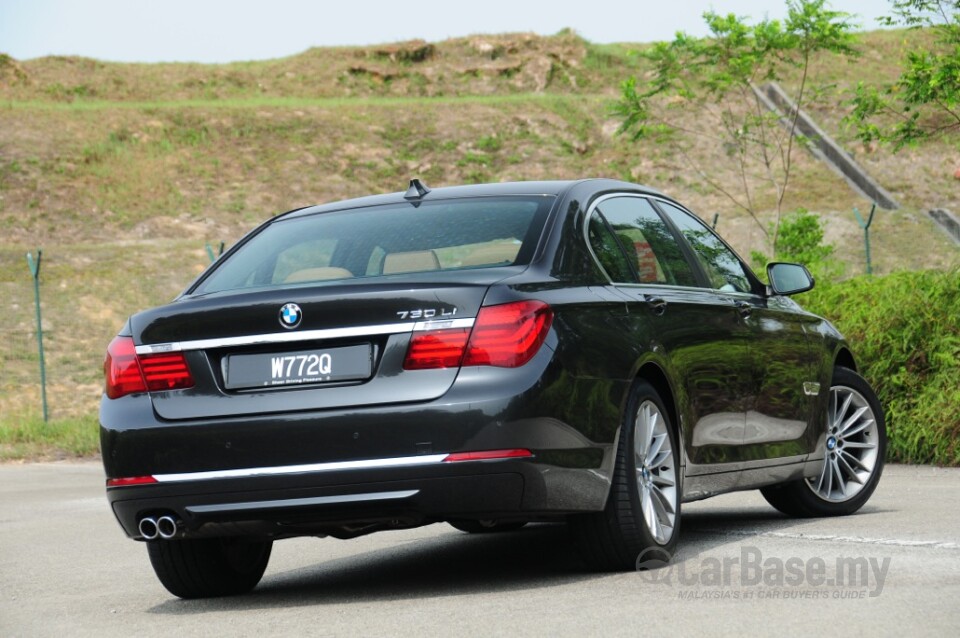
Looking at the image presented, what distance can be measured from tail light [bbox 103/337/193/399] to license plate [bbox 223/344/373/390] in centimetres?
20

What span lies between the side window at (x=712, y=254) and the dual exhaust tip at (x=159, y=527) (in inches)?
111

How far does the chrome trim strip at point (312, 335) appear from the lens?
209 inches

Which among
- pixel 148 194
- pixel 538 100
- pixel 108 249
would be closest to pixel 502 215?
pixel 108 249

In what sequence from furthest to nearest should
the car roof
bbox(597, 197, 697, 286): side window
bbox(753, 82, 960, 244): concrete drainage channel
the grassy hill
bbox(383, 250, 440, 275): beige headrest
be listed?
bbox(753, 82, 960, 244): concrete drainage channel < the grassy hill < bbox(597, 197, 697, 286): side window < the car roof < bbox(383, 250, 440, 275): beige headrest

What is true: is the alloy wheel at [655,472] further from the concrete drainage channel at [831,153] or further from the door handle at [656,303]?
the concrete drainage channel at [831,153]

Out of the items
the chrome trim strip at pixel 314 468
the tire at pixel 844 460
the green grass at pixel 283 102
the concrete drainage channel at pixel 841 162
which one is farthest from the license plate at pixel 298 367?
the green grass at pixel 283 102

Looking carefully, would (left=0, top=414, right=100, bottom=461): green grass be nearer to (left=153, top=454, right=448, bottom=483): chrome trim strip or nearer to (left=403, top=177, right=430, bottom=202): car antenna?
(left=403, top=177, right=430, bottom=202): car antenna

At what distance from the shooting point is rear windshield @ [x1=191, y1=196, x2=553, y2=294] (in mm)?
5949

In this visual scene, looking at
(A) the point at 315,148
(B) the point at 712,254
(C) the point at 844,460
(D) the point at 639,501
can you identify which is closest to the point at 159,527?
(D) the point at 639,501

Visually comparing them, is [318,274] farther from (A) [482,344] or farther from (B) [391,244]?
(A) [482,344]

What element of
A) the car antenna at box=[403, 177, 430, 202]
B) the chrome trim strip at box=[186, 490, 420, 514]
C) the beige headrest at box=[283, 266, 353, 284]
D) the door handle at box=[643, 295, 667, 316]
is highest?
the car antenna at box=[403, 177, 430, 202]

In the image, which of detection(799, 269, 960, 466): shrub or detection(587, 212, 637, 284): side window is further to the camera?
detection(799, 269, 960, 466): shrub

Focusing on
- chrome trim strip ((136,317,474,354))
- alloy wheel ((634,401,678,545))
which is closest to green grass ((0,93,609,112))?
chrome trim strip ((136,317,474,354))

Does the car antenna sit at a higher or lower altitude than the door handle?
higher
